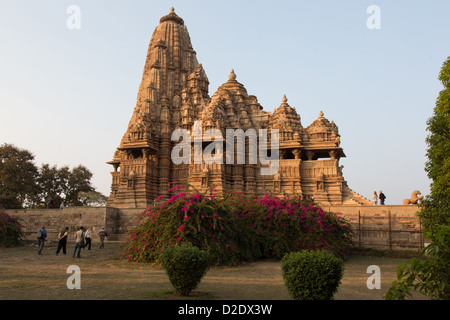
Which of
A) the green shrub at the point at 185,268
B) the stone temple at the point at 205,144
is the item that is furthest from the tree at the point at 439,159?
the stone temple at the point at 205,144

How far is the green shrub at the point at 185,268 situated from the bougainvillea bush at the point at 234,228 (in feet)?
16.0

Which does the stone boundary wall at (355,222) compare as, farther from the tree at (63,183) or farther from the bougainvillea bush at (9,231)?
the tree at (63,183)

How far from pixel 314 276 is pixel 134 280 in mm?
5724

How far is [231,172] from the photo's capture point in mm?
33250

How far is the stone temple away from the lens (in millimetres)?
31266

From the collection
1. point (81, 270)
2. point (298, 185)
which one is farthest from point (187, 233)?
point (298, 185)

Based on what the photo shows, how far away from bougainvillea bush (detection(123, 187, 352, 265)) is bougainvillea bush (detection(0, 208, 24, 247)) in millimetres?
8738

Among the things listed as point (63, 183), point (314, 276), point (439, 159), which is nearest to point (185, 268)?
point (314, 276)

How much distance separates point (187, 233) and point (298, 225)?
5.63m

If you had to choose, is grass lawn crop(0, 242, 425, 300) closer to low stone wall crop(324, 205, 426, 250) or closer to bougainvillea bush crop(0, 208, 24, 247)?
low stone wall crop(324, 205, 426, 250)

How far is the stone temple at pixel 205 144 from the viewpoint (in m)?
31.3

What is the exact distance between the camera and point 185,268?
8.73 m

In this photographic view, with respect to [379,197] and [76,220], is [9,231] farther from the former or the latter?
[379,197]

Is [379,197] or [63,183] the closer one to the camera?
[379,197]
